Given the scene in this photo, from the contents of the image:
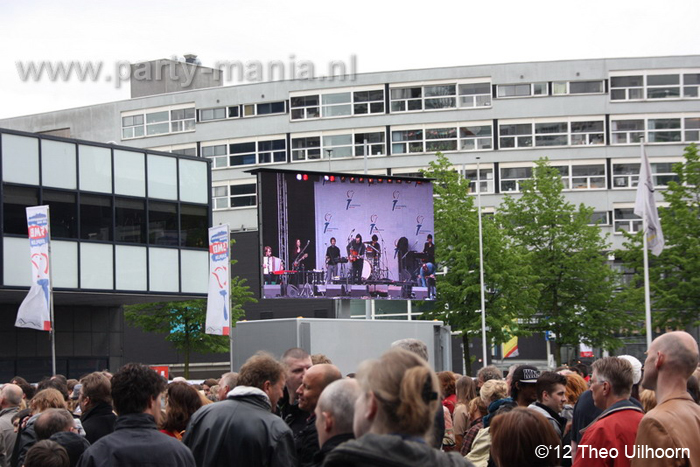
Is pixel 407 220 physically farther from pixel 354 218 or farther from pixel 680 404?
pixel 680 404

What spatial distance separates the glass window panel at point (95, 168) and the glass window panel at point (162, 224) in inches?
76.1

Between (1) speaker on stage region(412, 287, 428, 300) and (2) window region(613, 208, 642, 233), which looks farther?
(2) window region(613, 208, 642, 233)

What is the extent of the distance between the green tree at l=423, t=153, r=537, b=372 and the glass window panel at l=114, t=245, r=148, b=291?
11953mm

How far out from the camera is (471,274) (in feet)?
137

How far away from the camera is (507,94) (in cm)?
5872

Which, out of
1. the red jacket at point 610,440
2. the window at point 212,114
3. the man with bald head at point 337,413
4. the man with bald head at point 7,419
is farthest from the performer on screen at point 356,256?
the window at point 212,114

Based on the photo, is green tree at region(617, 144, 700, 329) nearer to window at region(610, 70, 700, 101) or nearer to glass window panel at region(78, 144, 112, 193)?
window at region(610, 70, 700, 101)

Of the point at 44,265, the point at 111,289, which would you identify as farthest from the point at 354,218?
the point at 111,289

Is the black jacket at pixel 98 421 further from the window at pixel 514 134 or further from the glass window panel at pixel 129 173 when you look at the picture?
the window at pixel 514 134

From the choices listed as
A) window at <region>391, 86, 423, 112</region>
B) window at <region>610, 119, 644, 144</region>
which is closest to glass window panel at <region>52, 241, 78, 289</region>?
window at <region>391, 86, 423, 112</region>

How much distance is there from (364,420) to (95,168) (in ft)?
102

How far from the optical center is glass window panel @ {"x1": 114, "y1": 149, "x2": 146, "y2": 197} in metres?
34.2

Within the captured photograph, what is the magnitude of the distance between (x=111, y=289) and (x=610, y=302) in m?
22.6

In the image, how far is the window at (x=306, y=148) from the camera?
5966 centimetres
